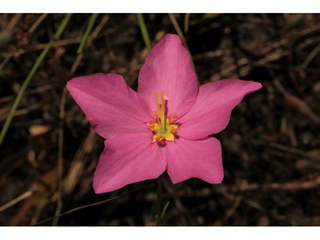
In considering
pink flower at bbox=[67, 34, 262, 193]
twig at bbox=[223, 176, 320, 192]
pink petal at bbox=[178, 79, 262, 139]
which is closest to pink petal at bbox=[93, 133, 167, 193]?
pink flower at bbox=[67, 34, 262, 193]

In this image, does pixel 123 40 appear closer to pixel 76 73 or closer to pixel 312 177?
pixel 76 73

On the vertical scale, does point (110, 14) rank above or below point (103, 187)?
above

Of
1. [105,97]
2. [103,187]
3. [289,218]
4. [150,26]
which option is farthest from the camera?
[150,26]

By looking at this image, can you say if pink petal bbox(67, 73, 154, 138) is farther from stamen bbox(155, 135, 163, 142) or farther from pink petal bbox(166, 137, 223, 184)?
pink petal bbox(166, 137, 223, 184)

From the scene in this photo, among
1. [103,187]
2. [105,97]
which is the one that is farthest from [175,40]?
[103,187]

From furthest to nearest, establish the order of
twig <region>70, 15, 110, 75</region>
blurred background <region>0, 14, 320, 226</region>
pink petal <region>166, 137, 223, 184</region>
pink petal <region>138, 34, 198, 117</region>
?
twig <region>70, 15, 110, 75</region>, blurred background <region>0, 14, 320, 226</region>, pink petal <region>138, 34, 198, 117</region>, pink petal <region>166, 137, 223, 184</region>

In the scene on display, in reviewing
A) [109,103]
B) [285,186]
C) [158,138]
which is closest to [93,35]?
[109,103]
